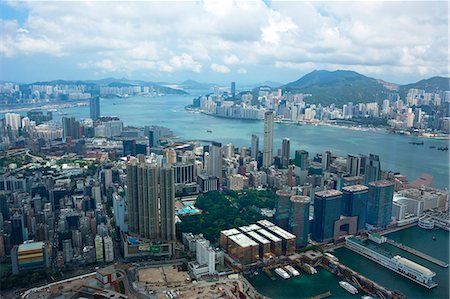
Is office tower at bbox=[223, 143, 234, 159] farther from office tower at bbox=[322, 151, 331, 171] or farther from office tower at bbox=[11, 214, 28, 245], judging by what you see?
office tower at bbox=[11, 214, 28, 245]

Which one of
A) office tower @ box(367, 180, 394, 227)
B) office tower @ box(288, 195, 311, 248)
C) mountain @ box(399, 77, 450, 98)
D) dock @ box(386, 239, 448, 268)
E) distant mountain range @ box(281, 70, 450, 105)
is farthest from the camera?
distant mountain range @ box(281, 70, 450, 105)

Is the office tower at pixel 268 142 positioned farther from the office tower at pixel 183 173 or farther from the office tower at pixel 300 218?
the office tower at pixel 300 218

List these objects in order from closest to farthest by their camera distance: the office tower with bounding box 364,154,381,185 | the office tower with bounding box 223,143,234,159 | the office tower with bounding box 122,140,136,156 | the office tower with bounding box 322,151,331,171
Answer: the office tower with bounding box 364,154,381,185 < the office tower with bounding box 322,151,331,171 < the office tower with bounding box 223,143,234,159 < the office tower with bounding box 122,140,136,156

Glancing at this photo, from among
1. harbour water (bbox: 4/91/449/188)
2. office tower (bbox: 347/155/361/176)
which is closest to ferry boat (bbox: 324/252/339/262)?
office tower (bbox: 347/155/361/176)

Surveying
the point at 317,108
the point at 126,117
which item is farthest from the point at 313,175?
the point at 126,117

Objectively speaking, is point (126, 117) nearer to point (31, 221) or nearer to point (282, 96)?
point (282, 96)

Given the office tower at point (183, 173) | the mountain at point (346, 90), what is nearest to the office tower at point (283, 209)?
the office tower at point (183, 173)

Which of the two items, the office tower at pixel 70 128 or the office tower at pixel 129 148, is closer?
the office tower at pixel 129 148
